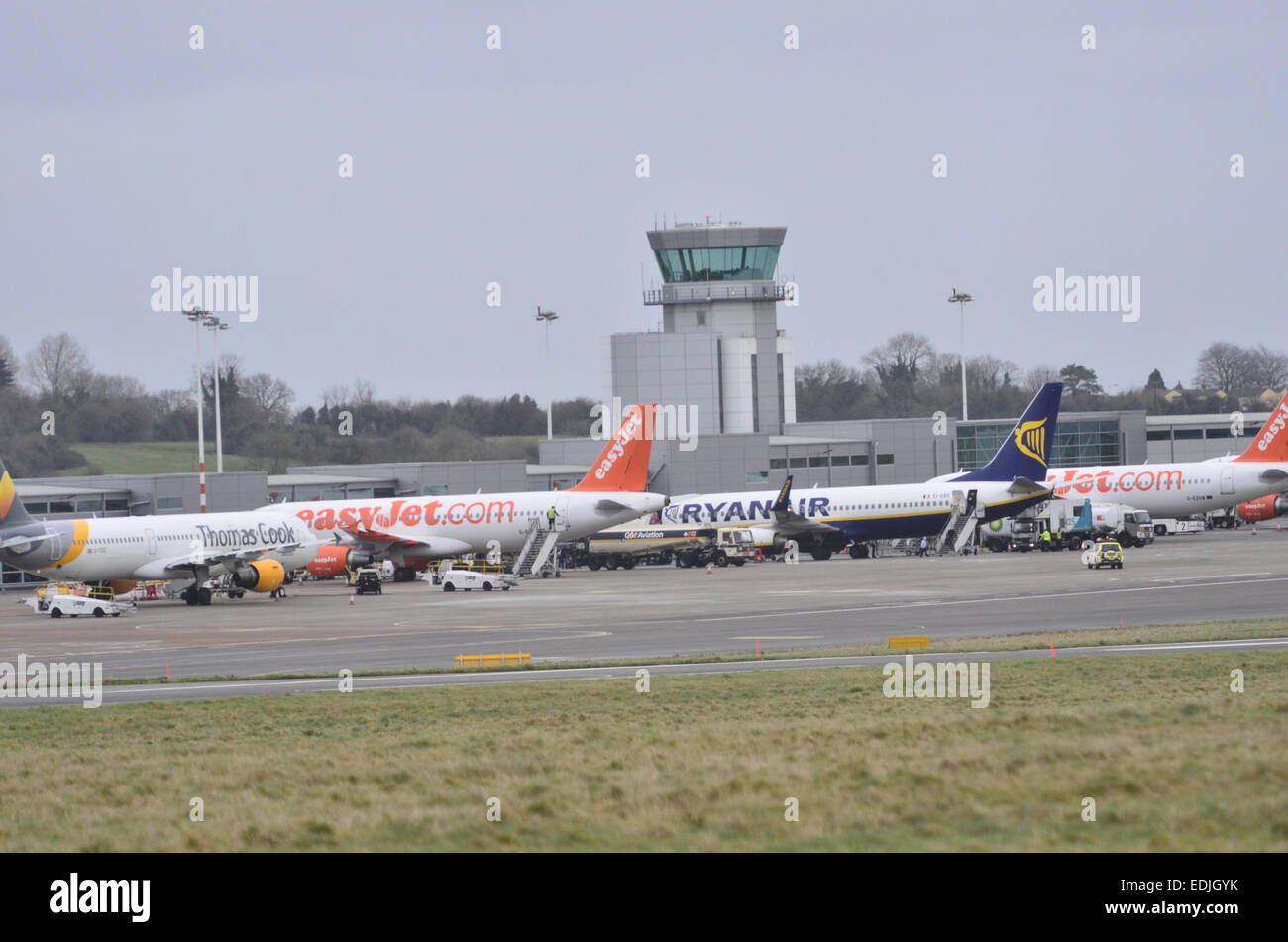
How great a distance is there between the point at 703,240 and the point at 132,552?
73.6 metres

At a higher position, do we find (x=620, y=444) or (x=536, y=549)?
(x=620, y=444)

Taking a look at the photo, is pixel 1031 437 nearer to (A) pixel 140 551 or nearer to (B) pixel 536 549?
(B) pixel 536 549

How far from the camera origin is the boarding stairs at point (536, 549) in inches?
3120

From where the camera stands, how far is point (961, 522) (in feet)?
285

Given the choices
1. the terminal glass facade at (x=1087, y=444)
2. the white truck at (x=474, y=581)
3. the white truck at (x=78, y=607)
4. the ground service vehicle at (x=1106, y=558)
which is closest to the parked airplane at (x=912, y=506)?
the ground service vehicle at (x=1106, y=558)

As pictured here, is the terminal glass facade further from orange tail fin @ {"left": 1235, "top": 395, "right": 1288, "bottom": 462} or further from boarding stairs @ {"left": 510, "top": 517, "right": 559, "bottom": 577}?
boarding stairs @ {"left": 510, "top": 517, "right": 559, "bottom": 577}

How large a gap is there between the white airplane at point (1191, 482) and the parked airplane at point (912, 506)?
7428mm

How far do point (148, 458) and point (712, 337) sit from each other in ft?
177

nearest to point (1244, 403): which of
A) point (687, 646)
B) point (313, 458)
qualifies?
point (313, 458)

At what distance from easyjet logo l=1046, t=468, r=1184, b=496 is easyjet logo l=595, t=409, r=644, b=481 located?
28.1 metres

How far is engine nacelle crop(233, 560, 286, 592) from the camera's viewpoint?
2628 inches

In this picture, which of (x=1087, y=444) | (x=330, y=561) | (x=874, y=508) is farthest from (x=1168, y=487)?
(x=330, y=561)

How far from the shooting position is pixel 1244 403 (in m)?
177
